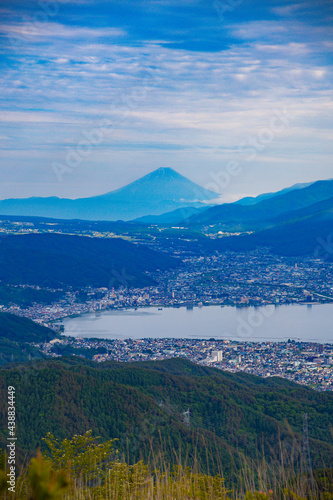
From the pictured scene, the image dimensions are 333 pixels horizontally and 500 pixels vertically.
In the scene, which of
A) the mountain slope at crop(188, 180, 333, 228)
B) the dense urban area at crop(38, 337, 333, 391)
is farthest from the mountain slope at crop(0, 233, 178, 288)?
the mountain slope at crop(188, 180, 333, 228)

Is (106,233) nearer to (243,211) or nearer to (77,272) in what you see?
(77,272)

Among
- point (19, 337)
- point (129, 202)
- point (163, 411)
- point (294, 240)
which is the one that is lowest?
Answer: point (163, 411)

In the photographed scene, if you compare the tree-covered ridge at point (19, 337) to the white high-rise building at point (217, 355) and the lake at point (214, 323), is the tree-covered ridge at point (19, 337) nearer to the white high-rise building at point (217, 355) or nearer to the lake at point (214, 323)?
the lake at point (214, 323)

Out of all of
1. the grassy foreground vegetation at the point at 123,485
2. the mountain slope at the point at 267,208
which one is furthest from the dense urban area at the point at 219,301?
the mountain slope at the point at 267,208

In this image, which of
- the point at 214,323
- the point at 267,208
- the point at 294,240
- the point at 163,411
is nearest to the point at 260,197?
the point at 267,208

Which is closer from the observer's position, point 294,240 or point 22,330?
point 22,330

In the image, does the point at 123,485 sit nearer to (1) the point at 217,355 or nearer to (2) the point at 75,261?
(1) the point at 217,355
